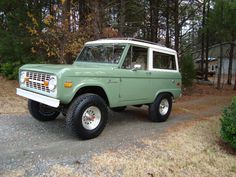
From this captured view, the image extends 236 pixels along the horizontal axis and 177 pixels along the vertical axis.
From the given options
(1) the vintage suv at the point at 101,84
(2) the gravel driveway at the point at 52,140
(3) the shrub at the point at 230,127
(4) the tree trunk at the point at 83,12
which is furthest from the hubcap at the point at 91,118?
(4) the tree trunk at the point at 83,12

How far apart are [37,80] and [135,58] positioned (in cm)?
236

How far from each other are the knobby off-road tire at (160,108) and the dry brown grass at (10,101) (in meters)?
3.81

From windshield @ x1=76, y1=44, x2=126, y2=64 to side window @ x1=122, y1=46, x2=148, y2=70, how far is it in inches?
7.7

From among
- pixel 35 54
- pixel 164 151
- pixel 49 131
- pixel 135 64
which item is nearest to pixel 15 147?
pixel 49 131

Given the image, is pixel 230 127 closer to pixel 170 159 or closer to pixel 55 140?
pixel 170 159

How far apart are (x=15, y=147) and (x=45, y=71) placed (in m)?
1.52

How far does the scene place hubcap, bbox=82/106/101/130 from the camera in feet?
18.2

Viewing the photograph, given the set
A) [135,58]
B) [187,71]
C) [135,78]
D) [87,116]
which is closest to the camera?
[87,116]

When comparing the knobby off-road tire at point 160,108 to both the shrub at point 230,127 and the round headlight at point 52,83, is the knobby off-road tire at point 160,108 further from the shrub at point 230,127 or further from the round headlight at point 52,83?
the round headlight at point 52,83

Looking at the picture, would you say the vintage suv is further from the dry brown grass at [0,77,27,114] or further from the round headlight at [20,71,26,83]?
the dry brown grass at [0,77,27,114]

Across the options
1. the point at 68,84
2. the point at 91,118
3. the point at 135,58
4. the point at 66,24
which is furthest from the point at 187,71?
→ the point at 68,84

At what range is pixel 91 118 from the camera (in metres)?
5.67

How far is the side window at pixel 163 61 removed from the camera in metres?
7.23

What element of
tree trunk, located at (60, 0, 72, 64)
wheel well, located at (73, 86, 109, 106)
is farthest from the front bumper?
tree trunk, located at (60, 0, 72, 64)
